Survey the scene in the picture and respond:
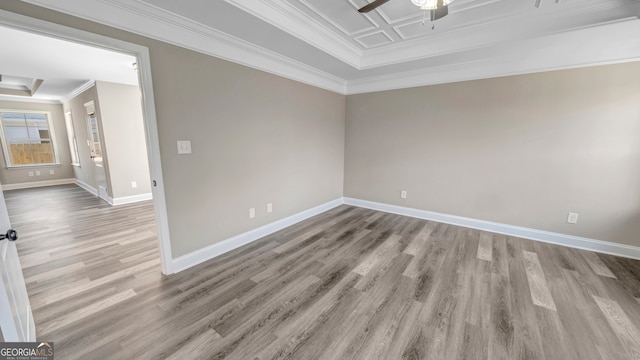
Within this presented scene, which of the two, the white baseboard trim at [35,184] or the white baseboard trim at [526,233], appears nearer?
the white baseboard trim at [526,233]

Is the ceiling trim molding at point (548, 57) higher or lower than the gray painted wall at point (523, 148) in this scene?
higher

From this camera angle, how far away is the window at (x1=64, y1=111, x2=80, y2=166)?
6.09 m

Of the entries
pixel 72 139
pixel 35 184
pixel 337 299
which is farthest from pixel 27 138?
pixel 337 299

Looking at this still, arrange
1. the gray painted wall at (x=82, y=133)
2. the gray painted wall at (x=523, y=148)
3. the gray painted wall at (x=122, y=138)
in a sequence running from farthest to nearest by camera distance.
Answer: the gray painted wall at (x=82, y=133) < the gray painted wall at (x=122, y=138) < the gray painted wall at (x=523, y=148)

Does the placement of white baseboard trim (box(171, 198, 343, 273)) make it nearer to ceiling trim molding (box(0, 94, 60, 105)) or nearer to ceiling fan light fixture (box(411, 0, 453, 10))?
ceiling fan light fixture (box(411, 0, 453, 10))

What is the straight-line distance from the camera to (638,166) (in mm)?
2619

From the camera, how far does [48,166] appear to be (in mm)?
6500

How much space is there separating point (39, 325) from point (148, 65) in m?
2.20

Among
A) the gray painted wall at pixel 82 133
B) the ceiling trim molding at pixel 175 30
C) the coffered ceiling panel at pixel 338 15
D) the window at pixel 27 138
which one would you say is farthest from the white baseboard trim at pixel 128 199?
the coffered ceiling panel at pixel 338 15

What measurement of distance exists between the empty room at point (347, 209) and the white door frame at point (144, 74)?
0.05 ft

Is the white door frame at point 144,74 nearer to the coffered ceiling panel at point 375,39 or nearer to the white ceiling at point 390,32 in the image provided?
the white ceiling at point 390,32

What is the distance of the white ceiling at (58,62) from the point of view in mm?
2709

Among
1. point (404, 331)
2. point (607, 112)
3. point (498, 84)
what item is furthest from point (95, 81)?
point (607, 112)

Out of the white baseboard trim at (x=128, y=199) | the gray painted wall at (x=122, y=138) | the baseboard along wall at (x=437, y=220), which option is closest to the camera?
the baseboard along wall at (x=437, y=220)
